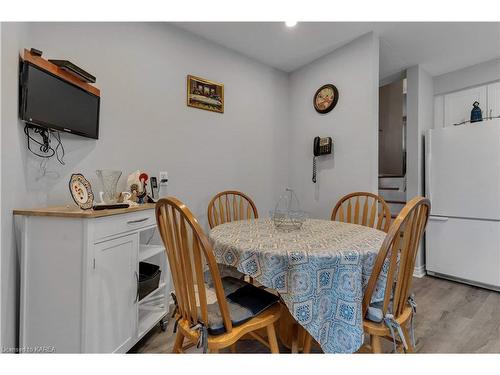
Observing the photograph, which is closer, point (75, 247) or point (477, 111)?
point (75, 247)

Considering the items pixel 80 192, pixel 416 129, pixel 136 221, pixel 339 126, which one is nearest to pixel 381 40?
pixel 339 126

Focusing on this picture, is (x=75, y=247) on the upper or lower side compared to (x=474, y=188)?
lower

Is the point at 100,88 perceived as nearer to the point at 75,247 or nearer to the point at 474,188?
the point at 75,247

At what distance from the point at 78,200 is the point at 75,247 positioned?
26cm

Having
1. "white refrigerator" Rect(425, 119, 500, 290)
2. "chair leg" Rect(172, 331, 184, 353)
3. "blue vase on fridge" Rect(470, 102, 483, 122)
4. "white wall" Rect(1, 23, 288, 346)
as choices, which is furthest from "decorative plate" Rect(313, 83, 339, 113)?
"chair leg" Rect(172, 331, 184, 353)

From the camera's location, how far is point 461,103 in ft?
9.61

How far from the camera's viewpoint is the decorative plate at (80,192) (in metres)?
1.29

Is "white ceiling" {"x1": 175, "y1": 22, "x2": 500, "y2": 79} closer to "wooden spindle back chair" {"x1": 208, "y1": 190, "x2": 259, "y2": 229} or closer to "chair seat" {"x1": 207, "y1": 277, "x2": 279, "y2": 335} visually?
"wooden spindle back chair" {"x1": 208, "y1": 190, "x2": 259, "y2": 229}

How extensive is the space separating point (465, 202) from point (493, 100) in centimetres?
121

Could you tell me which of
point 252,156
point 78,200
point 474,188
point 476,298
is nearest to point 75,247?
point 78,200

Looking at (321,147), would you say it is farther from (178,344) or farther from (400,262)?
(178,344)

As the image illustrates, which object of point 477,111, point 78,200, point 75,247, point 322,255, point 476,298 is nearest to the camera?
point 322,255

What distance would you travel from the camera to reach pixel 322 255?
1.04 meters

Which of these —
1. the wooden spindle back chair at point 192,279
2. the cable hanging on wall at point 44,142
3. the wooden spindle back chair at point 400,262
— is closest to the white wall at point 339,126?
the wooden spindle back chair at point 400,262
